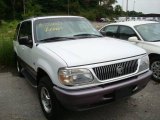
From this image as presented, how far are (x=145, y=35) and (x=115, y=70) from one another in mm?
3482

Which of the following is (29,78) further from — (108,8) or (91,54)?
(108,8)

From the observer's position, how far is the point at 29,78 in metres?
5.71

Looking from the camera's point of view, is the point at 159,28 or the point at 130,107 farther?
the point at 159,28

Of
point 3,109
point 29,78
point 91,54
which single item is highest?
point 91,54

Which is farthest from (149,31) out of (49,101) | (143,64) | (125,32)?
(49,101)

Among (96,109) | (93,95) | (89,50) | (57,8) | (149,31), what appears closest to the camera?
(93,95)

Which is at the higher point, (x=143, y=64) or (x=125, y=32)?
(x=125, y=32)

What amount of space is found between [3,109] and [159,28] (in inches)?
198

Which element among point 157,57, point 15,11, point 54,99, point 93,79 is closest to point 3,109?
point 54,99

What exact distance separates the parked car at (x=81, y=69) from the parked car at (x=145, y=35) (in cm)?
162

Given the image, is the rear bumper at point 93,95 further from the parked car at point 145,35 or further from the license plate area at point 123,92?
the parked car at point 145,35

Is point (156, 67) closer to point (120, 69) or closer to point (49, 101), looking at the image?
point (120, 69)

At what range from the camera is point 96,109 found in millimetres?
4859

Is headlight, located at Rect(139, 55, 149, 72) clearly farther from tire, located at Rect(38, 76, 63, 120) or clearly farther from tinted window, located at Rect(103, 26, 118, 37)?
tinted window, located at Rect(103, 26, 118, 37)
